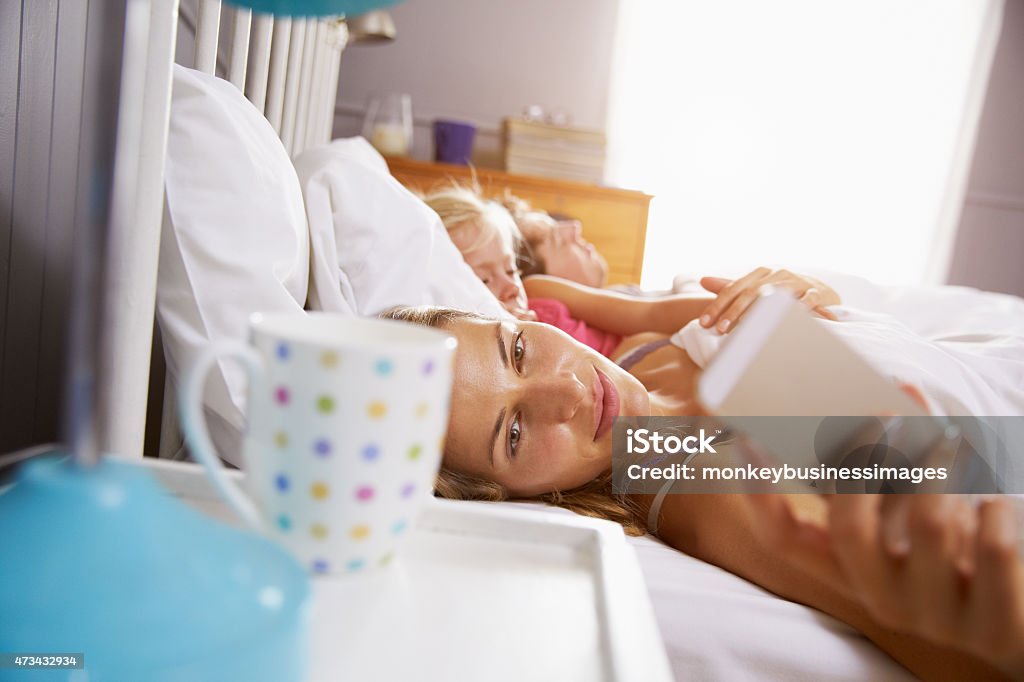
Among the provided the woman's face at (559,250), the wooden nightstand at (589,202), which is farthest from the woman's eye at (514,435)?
the wooden nightstand at (589,202)

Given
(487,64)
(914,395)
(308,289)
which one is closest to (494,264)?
(308,289)

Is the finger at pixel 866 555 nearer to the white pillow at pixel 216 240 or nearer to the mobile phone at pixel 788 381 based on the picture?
the mobile phone at pixel 788 381

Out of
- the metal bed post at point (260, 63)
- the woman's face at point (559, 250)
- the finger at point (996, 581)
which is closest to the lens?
the finger at point (996, 581)

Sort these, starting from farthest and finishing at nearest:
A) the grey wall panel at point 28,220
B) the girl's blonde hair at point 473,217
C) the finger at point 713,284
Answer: the girl's blonde hair at point 473,217 < the finger at point 713,284 < the grey wall panel at point 28,220

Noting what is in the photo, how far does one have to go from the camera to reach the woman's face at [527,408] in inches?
33.7

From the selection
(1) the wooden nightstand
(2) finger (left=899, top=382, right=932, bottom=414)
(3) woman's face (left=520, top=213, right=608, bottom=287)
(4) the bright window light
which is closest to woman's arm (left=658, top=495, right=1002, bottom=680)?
(2) finger (left=899, top=382, right=932, bottom=414)

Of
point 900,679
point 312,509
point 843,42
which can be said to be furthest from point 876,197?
point 312,509

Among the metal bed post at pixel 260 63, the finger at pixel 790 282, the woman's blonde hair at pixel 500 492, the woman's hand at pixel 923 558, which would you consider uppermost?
the metal bed post at pixel 260 63

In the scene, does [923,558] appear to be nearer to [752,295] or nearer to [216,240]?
[216,240]

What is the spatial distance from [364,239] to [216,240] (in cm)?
34

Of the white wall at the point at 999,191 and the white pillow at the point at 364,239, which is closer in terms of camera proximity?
the white pillow at the point at 364,239

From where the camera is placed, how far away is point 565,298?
5.71 ft

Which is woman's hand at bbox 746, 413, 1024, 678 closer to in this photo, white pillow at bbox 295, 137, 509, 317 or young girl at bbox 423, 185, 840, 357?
white pillow at bbox 295, 137, 509, 317

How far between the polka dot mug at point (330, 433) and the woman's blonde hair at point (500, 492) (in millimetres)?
532
